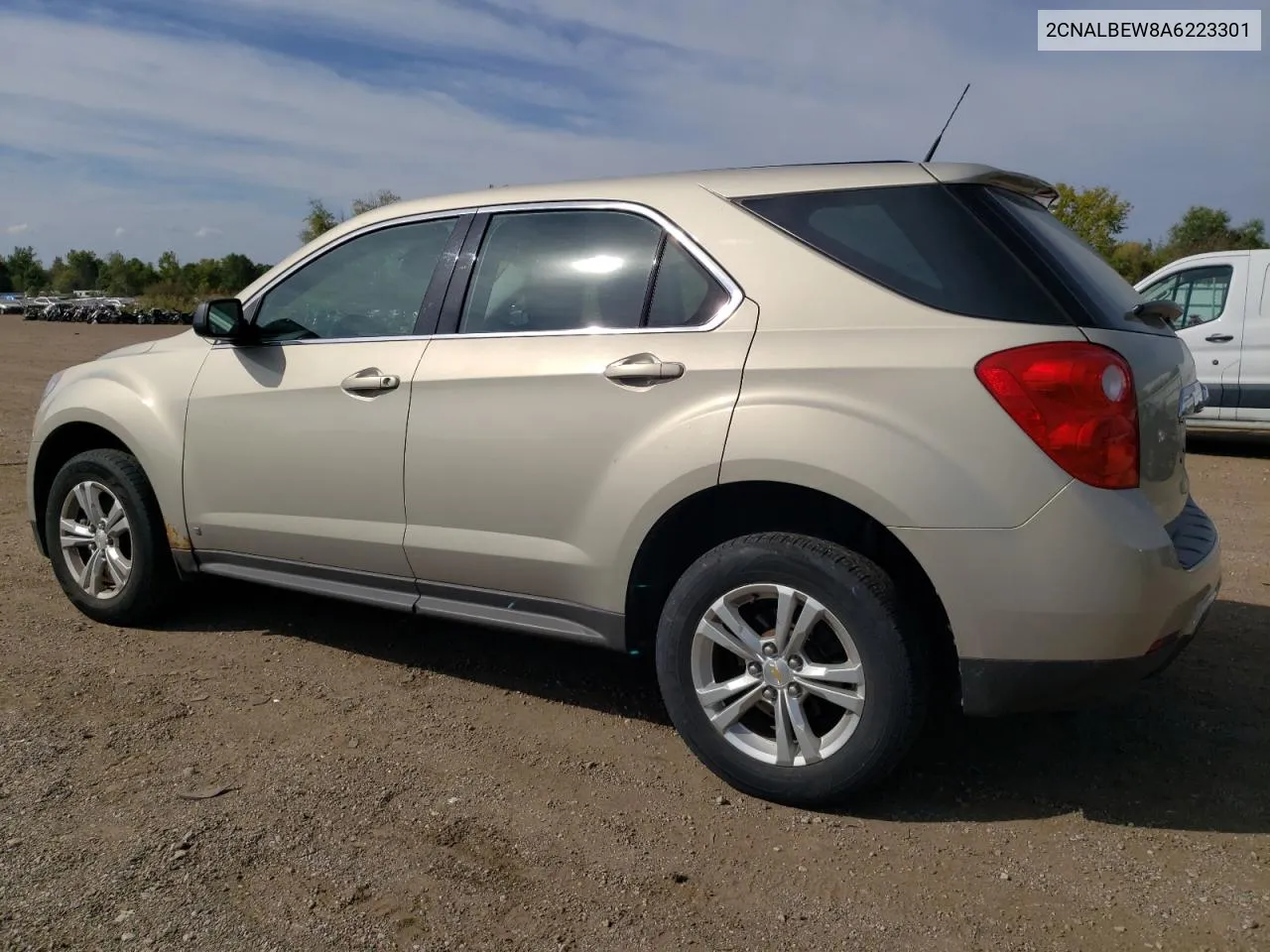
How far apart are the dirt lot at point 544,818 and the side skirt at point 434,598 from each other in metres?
0.35

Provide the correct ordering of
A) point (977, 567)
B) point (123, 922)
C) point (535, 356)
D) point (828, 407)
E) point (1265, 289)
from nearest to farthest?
point (123, 922), point (977, 567), point (828, 407), point (535, 356), point (1265, 289)

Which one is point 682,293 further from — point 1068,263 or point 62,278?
point 62,278

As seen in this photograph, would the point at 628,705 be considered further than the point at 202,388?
No

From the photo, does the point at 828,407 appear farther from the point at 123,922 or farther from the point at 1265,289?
the point at 1265,289

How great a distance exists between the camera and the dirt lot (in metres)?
2.50

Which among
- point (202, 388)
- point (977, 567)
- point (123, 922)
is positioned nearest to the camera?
point (123, 922)

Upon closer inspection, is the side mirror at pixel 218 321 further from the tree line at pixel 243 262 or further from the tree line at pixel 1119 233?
the tree line at pixel 1119 233

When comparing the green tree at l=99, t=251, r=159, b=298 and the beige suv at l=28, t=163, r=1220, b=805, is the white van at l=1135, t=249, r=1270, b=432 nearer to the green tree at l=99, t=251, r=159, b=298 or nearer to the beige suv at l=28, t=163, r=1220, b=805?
the beige suv at l=28, t=163, r=1220, b=805

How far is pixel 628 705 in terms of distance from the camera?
3887 millimetres

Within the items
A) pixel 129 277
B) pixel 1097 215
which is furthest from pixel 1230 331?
pixel 129 277

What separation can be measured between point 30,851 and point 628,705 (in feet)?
6.30

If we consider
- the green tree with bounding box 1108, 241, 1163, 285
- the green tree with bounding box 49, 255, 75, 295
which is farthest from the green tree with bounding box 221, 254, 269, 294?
the green tree with bounding box 1108, 241, 1163, 285

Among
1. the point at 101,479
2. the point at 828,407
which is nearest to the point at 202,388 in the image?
the point at 101,479

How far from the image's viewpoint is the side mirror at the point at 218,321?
4176 mm
